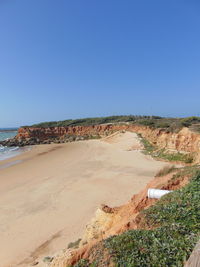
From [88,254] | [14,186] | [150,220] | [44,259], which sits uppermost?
[150,220]

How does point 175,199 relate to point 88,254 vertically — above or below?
above

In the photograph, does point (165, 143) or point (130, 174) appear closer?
point (130, 174)

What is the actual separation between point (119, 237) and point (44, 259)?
265 centimetres

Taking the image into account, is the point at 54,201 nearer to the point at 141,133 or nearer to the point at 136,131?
the point at 141,133

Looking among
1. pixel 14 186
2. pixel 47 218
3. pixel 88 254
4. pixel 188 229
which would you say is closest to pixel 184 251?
pixel 188 229

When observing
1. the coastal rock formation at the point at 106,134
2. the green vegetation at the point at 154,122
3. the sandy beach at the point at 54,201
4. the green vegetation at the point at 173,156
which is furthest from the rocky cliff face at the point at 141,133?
the sandy beach at the point at 54,201

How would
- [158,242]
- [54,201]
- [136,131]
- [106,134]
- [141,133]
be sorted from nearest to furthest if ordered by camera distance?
[158,242] < [54,201] < [141,133] < [136,131] < [106,134]

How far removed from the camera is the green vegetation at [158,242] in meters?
2.35

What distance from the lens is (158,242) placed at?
2590 millimetres

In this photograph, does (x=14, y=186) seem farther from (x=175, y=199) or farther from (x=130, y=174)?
(x=175, y=199)

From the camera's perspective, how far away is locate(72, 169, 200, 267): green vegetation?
2350 millimetres

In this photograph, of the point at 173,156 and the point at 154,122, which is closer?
the point at 173,156

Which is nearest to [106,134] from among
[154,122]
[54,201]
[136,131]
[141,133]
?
[136,131]

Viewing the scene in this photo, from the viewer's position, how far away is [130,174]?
1084 centimetres
